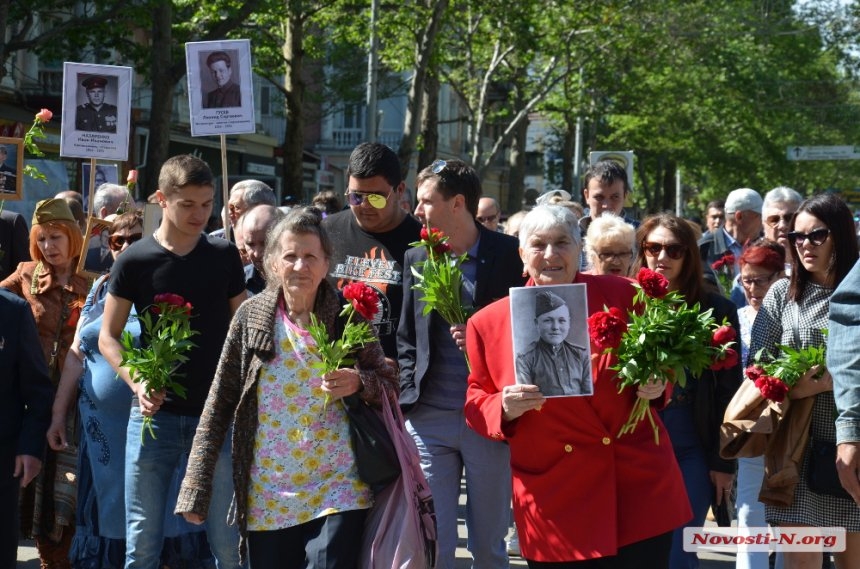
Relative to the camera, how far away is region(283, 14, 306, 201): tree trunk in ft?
85.7

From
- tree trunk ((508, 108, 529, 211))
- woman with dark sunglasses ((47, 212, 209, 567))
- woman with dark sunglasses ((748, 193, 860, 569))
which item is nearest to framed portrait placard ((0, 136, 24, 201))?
woman with dark sunglasses ((47, 212, 209, 567))

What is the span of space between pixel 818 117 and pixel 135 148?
2020 cm

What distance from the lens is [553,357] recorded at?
4156mm

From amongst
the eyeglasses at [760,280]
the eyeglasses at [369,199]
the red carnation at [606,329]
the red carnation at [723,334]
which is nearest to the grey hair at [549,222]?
the red carnation at [606,329]

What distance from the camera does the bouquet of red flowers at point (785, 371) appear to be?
5.17m

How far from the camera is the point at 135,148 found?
30.2 meters

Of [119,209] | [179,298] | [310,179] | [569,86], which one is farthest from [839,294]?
[310,179]

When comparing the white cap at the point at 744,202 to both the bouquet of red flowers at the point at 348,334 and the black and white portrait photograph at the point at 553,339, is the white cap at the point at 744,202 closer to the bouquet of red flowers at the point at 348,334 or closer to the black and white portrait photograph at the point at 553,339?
the bouquet of red flowers at the point at 348,334

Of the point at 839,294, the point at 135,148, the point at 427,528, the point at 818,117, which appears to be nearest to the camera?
the point at 839,294

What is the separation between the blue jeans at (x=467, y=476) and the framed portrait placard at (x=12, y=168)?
369 cm

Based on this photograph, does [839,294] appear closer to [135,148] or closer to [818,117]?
[135,148]

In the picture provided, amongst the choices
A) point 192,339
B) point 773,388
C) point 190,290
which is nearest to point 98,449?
point 192,339

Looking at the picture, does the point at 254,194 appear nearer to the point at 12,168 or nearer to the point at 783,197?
the point at 12,168

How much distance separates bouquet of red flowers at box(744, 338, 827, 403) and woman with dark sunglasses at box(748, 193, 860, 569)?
0.12ft
